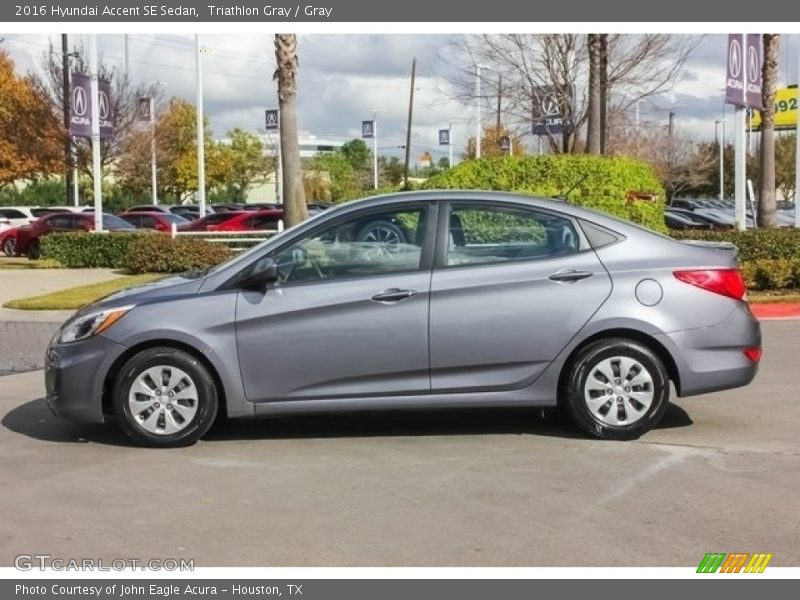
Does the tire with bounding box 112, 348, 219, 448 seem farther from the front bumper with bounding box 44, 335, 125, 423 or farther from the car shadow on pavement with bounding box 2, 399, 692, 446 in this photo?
the car shadow on pavement with bounding box 2, 399, 692, 446

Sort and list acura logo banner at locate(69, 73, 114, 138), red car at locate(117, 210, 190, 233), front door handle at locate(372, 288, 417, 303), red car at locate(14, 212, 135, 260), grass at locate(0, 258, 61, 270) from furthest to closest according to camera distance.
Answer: red car at locate(117, 210, 190, 233) < red car at locate(14, 212, 135, 260) < grass at locate(0, 258, 61, 270) < acura logo banner at locate(69, 73, 114, 138) < front door handle at locate(372, 288, 417, 303)

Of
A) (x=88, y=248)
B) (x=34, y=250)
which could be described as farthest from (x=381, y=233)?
(x=34, y=250)

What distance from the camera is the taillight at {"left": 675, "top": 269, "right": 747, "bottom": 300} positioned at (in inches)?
258

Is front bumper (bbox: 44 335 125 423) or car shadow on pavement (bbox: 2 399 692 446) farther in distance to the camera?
car shadow on pavement (bbox: 2 399 692 446)

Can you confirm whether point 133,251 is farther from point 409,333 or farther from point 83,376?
point 409,333

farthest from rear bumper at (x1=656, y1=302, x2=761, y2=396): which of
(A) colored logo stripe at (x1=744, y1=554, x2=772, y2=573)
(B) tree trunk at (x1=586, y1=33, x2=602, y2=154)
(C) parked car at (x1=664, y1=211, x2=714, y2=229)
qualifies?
(C) parked car at (x1=664, y1=211, x2=714, y2=229)

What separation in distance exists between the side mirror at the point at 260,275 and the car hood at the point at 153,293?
0.34m

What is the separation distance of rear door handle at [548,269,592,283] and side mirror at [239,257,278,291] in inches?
73.5

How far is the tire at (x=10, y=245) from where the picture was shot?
29031 millimetres

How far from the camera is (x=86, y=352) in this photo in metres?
6.48

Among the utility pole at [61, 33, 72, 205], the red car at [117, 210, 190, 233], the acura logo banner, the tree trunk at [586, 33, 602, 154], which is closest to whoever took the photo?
the tree trunk at [586, 33, 602, 154]

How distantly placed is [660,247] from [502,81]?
20.8 metres

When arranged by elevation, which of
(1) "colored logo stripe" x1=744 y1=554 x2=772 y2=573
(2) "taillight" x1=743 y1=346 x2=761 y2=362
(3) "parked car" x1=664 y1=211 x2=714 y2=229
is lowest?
(1) "colored logo stripe" x1=744 y1=554 x2=772 y2=573

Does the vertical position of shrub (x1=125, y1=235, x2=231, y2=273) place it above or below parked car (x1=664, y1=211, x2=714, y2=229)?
below
